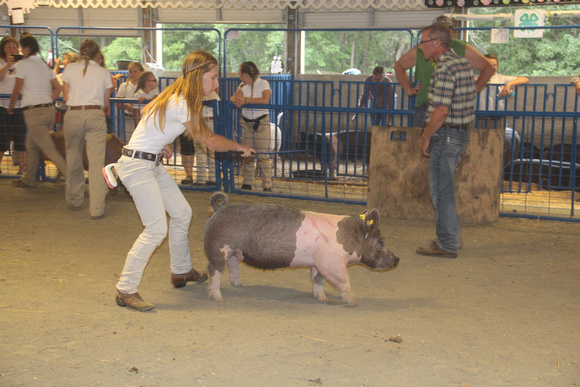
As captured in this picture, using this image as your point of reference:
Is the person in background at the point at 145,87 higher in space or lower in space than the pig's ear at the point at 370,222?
higher

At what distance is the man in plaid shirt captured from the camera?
5250mm

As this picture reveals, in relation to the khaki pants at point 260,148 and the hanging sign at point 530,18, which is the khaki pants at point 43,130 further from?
the hanging sign at point 530,18

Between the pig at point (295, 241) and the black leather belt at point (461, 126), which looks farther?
the black leather belt at point (461, 126)

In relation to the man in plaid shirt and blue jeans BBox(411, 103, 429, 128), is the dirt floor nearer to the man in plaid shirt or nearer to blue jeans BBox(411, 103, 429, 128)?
the man in plaid shirt

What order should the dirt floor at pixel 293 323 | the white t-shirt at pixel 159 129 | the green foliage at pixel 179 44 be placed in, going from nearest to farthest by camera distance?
the dirt floor at pixel 293 323
the white t-shirt at pixel 159 129
the green foliage at pixel 179 44

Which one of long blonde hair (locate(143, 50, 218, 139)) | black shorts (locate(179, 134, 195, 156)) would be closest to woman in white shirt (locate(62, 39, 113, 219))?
black shorts (locate(179, 134, 195, 156))

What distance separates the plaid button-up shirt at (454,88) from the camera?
523 centimetres

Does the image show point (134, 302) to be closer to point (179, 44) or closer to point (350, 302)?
point (350, 302)

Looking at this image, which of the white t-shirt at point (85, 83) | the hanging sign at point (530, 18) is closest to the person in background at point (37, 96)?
the white t-shirt at point (85, 83)

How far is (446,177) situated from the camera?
217 inches

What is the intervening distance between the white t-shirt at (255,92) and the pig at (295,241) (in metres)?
4.46

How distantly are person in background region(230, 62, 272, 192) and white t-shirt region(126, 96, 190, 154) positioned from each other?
438 centimetres

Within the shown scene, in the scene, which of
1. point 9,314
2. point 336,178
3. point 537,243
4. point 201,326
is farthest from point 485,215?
point 9,314

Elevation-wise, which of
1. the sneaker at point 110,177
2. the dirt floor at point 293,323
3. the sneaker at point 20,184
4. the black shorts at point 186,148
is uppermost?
the sneaker at point 110,177
